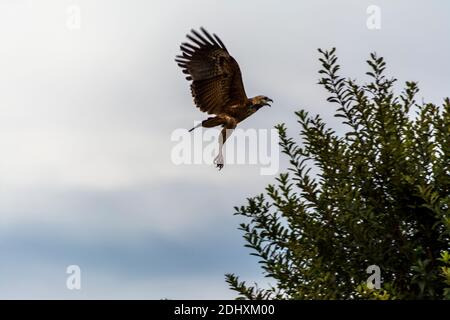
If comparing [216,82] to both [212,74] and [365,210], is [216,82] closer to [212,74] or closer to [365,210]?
[212,74]

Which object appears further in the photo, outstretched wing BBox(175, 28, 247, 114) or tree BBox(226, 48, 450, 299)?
outstretched wing BBox(175, 28, 247, 114)

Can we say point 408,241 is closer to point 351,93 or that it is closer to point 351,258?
point 351,258

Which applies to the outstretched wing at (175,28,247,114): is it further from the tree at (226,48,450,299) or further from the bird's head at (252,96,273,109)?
the tree at (226,48,450,299)

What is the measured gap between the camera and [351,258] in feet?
20.1

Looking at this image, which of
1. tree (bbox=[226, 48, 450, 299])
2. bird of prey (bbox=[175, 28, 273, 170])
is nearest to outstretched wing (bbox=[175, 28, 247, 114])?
→ bird of prey (bbox=[175, 28, 273, 170])

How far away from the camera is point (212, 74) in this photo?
9.95 meters

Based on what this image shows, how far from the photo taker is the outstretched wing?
9711 mm

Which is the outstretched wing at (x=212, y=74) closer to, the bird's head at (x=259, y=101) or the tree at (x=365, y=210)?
the bird's head at (x=259, y=101)

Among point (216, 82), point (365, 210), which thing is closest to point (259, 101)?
point (216, 82)

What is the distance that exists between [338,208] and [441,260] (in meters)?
1.01

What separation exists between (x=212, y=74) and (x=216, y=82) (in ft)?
0.38

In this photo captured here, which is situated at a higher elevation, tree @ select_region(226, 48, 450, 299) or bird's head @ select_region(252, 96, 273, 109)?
bird's head @ select_region(252, 96, 273, 109)
